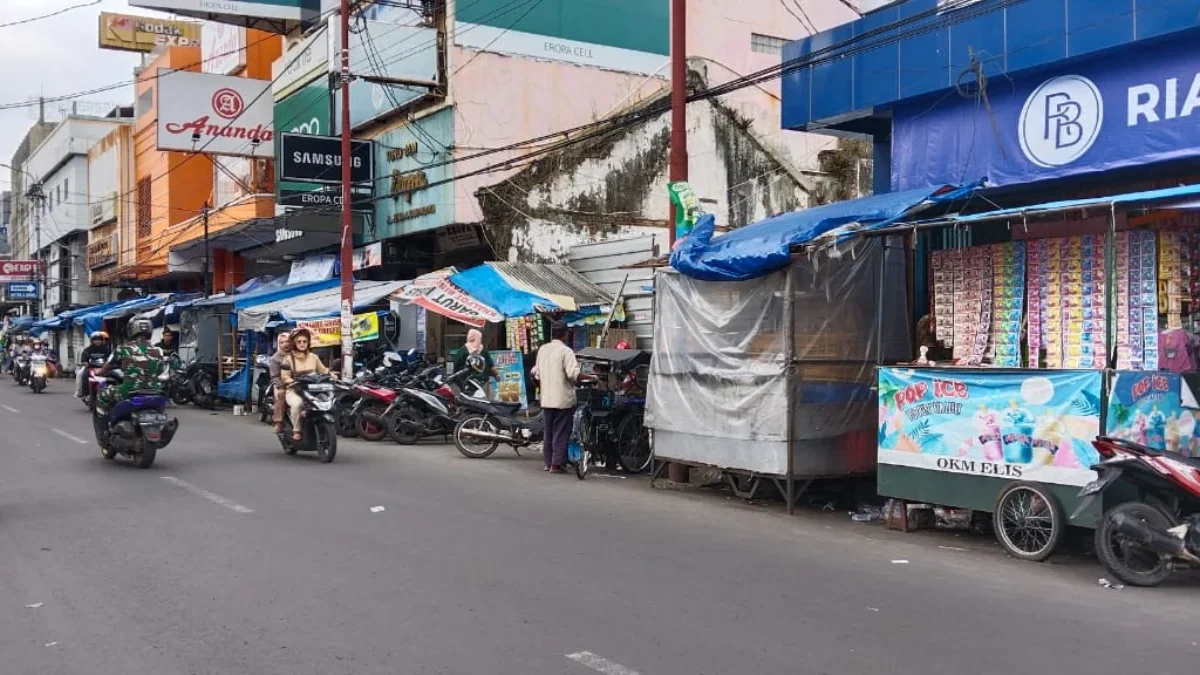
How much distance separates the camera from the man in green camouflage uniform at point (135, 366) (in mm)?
11961

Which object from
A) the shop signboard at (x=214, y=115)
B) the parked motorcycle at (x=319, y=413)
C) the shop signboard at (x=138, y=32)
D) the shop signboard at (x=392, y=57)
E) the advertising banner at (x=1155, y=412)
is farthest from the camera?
the shop signboard at (x=138, y=32)

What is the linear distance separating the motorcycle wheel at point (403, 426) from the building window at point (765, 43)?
1644cm

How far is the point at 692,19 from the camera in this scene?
26250 millimetres

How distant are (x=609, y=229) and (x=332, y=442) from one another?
11.3 m

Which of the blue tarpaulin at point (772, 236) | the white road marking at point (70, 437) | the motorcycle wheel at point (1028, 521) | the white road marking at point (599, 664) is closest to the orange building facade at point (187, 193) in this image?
the white road marking at point (70, 437)

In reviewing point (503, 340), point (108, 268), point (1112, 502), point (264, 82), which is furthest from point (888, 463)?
point (108, 268)

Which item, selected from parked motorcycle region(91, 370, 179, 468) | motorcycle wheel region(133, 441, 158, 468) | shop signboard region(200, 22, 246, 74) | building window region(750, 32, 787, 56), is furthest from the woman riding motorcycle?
shop signboard region(200, 22, 246, 74)

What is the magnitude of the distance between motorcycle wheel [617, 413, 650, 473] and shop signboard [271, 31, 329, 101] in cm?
1594

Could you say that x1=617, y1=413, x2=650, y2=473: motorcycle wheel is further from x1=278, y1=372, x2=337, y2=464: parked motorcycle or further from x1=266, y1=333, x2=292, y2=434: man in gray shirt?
x1=266, y1=333, x2=292, y2=434: man in gray shirt

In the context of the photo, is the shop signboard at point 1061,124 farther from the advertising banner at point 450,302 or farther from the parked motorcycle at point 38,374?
the parked motorcycle at point 38,374

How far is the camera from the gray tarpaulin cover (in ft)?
31.6

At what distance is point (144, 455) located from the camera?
471 inches

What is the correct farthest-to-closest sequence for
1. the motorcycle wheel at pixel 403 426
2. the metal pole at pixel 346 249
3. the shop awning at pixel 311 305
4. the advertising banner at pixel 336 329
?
the shop awning at pixel 311 305
the advertising banner at pixel 336 329
the metal pole at pixel 346 249
the motorcycle wheel at pixel 403 426

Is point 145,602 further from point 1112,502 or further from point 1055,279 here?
point 1055,279
